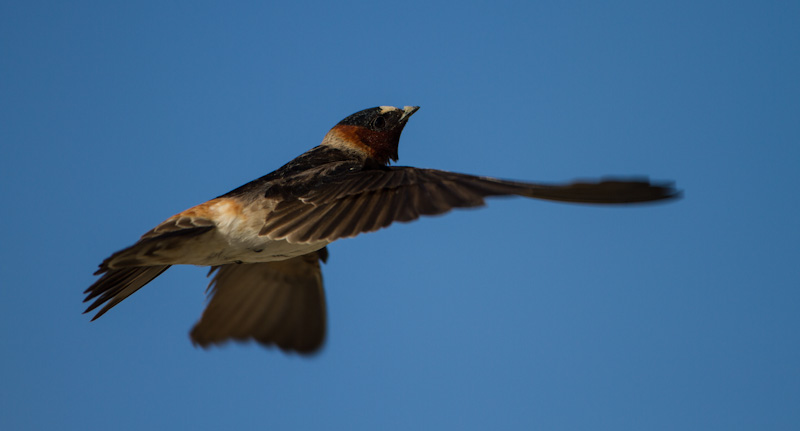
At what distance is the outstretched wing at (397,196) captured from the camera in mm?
3139

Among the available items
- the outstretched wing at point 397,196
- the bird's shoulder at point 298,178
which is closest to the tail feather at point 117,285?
the bird's shoulder at point 298,178

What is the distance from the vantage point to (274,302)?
19.2 ft

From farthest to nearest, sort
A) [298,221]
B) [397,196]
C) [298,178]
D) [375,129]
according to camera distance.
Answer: [375,129], [298,178], [298,221], [397,196]

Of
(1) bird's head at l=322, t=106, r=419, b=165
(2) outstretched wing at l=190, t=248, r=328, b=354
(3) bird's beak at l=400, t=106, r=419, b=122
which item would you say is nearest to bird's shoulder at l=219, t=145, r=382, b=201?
(1) bird's head at l=322, t=106, r=419, b=165

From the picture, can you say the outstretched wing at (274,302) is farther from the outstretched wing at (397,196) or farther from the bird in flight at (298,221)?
the outstretched wing at (397,196)

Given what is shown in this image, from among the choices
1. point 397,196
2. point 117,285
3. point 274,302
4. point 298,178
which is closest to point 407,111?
point 298,178

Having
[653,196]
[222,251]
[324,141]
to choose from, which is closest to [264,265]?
[324,141]

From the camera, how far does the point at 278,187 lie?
4.44 metres

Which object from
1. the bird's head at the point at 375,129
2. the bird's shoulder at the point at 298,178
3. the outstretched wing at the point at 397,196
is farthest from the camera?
the bird's head at the point at 375,129

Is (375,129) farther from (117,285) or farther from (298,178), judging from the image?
(117,285)

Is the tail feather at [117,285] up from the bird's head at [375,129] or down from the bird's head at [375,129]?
down

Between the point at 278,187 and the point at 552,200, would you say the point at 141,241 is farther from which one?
the point at 552,200

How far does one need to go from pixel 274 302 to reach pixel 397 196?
7.60 ft

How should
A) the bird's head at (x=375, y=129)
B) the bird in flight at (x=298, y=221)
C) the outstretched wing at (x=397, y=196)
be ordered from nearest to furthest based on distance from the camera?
the outstretched wing at (x=397, y=196)
the bird in flight at (x=298, y=221)
the bird's head at (x=375, y=129)
